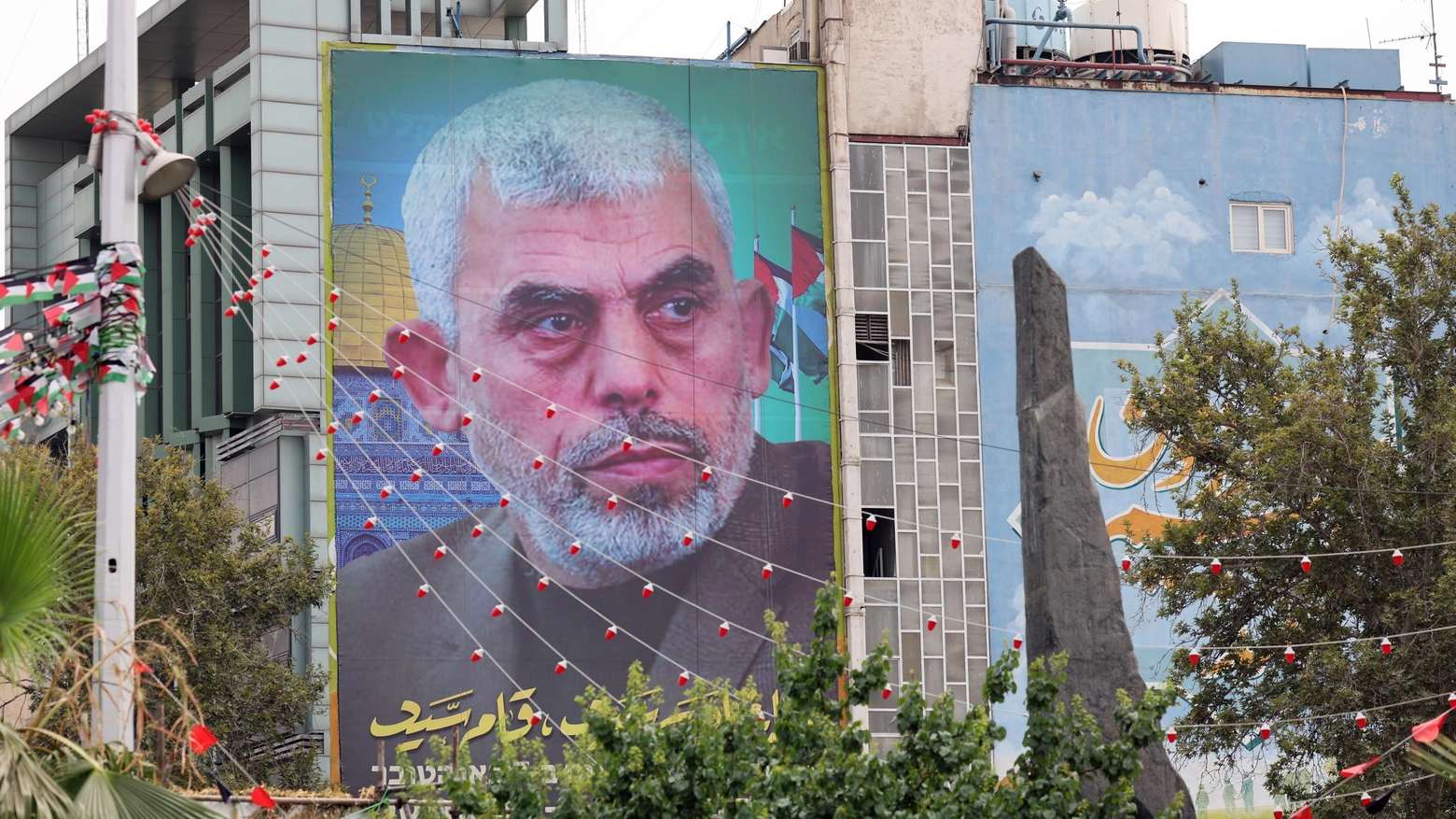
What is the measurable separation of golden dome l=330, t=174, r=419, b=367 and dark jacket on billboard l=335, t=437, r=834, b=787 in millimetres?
3160

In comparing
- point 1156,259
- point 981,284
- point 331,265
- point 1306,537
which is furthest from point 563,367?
point 1306,537

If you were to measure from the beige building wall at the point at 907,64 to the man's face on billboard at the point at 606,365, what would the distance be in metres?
3.92

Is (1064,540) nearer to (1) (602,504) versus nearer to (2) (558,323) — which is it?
(1) (602,504)

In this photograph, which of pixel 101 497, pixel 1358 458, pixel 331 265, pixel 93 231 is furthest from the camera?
pixel 93 231

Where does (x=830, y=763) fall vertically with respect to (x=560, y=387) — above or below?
below

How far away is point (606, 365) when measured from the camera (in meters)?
33.3

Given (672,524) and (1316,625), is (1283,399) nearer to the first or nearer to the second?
(1316,625)

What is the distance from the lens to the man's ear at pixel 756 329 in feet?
111

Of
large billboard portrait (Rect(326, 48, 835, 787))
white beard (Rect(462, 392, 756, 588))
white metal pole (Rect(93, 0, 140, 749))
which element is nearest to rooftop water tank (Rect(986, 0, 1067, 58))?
large billboard portrait (Rect(326, 48, 835, 787))

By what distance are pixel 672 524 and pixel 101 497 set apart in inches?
819

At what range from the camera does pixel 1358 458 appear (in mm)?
24000

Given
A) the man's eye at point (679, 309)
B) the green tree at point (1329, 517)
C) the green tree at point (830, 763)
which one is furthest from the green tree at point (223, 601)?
the green tree at point (830, 763)

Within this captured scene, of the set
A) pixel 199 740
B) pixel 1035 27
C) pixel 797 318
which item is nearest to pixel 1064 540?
pixel 199 740

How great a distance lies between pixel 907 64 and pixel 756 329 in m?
5.71
